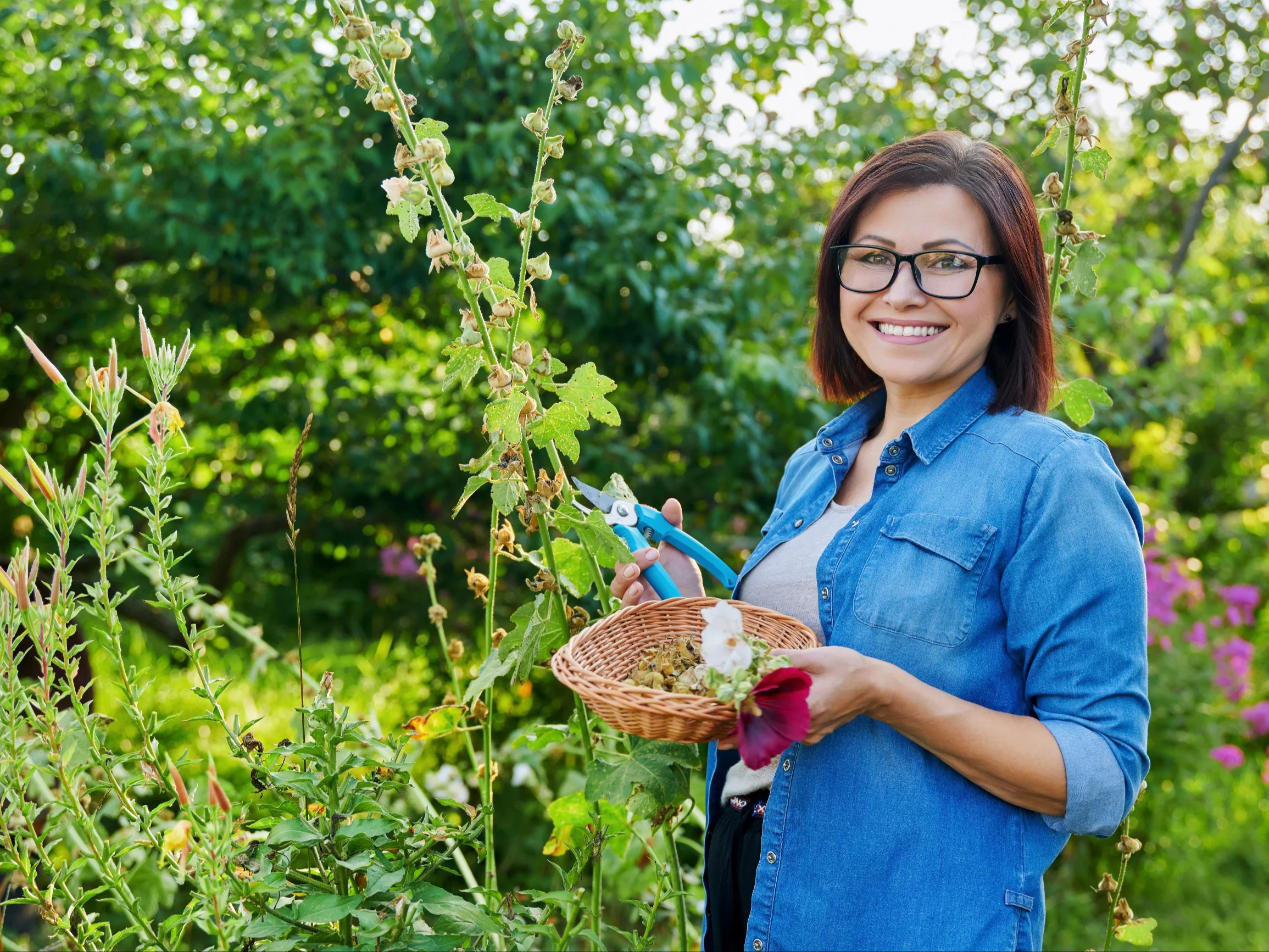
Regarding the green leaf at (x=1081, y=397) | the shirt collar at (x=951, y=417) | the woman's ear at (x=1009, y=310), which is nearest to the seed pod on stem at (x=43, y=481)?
the shirt collar at (x=951, y=417)

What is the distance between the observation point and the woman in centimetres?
115

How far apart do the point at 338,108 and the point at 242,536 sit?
1.73 metres

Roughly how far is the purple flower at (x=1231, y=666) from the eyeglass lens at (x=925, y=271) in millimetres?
3511

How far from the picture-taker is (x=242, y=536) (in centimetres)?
402

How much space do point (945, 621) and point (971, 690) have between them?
0.09 m

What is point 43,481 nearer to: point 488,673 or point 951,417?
point 488,673

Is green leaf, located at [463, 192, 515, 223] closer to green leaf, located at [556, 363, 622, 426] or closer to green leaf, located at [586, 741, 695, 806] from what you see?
green leaf, located at [556, 363, 622, 426]

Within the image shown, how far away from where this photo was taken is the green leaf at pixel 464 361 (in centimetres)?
123

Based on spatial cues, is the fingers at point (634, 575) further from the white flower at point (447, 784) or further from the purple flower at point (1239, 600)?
the purple flower at point (1239, 600)

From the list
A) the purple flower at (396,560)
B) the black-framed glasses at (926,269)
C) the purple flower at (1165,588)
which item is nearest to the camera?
the black-framed glasses at (926,269)

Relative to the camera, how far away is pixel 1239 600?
4852mm

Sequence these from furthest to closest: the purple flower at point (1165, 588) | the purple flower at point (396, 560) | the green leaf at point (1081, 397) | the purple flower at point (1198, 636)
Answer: the purple flower at point (1198, 636) → the purple flower at point (1165, 588) → the purple flower at point (396, 560) → the green leaf at point (1081, 397)

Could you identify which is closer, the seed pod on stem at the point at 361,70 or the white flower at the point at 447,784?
the seed pod on stem at the point at 361,70

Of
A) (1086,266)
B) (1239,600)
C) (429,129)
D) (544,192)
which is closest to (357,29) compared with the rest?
(429,129)
